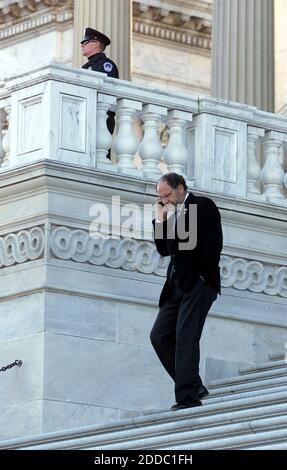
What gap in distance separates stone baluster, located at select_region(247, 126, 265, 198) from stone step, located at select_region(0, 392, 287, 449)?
15.7ft

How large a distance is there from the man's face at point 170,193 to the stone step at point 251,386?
217cm

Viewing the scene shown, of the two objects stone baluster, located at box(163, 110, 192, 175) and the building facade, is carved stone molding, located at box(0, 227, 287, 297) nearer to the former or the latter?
the building facade

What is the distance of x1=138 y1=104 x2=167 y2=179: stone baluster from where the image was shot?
21.8m

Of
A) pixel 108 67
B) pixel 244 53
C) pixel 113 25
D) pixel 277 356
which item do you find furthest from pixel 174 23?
pixel 277 356

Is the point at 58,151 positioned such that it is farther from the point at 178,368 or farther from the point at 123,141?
the point at 178,368

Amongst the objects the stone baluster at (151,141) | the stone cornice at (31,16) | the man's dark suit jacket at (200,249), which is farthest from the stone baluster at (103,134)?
the stone cornice at (31,16)

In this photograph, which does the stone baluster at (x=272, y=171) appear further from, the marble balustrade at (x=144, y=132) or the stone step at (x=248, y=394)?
the stone step at (x=248, y=394)

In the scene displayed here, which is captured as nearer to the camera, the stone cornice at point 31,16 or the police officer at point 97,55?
the police officer at point 97,55

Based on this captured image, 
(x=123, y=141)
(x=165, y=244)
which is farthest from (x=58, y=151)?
(x=165, y=244)

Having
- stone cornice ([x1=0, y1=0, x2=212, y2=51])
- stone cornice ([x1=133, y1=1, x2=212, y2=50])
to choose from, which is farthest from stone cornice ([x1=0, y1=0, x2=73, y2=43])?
stone cornice ([x1=133, y1=1, x2=212, y2=50])

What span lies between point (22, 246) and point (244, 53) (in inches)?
286

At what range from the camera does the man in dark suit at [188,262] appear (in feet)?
58.7

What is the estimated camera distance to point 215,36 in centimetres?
2783

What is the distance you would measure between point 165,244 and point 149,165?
3.66 meters
